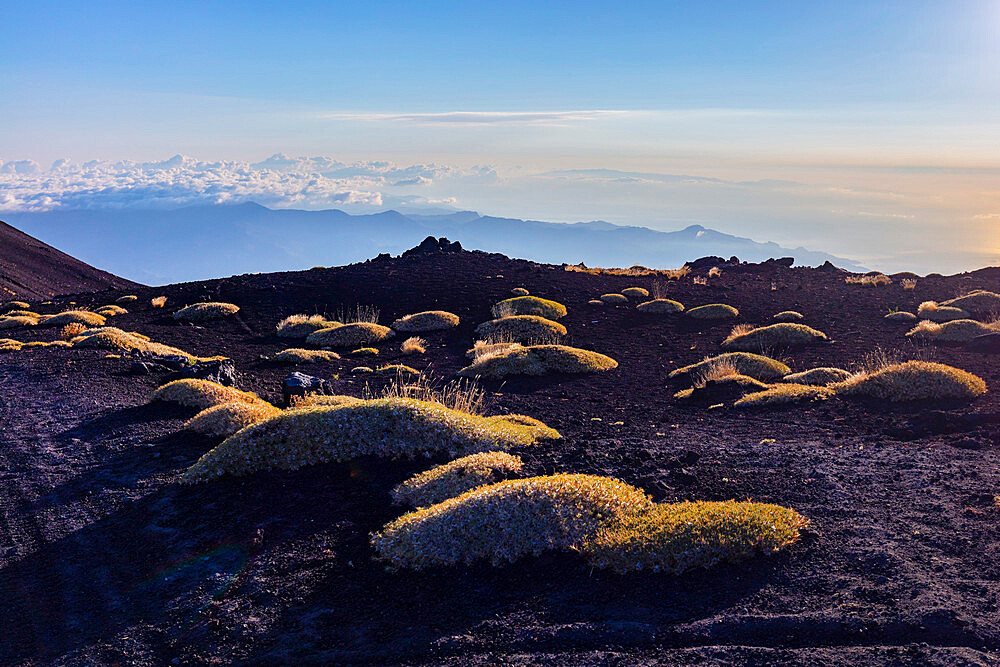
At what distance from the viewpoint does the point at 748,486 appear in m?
10.9

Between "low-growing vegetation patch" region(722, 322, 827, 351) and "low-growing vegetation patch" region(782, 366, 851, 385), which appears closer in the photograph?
"low-growing vegetation patch" region(782, 366, 851, 385)

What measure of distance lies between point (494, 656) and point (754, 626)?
2776 mm

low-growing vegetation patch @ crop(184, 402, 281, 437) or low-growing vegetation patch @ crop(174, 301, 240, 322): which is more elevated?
low-growing vegetation patch @ crop(184, 402, 281, 437)

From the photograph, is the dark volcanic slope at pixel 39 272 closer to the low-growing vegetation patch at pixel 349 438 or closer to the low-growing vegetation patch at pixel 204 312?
the low-growing vegetation patch at pixel 204 312

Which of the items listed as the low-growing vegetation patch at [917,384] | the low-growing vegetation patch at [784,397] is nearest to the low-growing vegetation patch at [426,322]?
the low-growing vegetation patch at [784,397]

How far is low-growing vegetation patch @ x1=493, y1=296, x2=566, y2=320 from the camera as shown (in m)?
32.1

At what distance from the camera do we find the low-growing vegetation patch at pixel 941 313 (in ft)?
98.0

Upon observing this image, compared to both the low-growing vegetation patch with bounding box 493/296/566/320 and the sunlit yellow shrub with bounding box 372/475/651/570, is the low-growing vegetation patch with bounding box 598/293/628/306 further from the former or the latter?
the sunlit yellow shrub with bounding box 372/475/651/570

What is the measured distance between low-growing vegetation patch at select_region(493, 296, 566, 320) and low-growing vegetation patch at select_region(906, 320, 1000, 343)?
585 inches

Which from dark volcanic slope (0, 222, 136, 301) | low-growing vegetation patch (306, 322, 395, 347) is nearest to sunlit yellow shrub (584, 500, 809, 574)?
low-growing vegetation patch (306, 322, 395, 347)

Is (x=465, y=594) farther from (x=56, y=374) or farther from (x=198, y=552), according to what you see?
(x=56, y=374)

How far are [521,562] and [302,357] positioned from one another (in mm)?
18402

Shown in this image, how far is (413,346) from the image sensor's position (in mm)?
26953

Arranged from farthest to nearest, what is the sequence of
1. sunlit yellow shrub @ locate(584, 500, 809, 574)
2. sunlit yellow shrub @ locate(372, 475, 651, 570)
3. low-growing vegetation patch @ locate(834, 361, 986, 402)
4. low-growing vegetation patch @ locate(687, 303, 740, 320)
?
low-growing vegetation patch @ locate(687, 303, 740, 320) → low-growing vegetation patch @ locate(834, 361, 986, 402) → sunlit yellow shrub @ locate(372, 475, 651, 570) → sunlit yellow shrub @ locate(584, 500, 809, 574)
